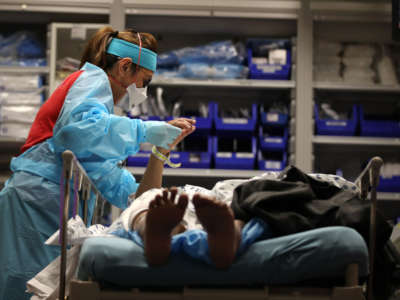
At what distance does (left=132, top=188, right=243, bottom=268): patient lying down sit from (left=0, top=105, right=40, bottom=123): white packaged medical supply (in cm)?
252

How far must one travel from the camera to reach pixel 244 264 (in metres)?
1.15

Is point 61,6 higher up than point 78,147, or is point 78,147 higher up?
point 61,6

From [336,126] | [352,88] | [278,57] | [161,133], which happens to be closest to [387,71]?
[352,88]

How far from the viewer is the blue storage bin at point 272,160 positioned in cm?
340

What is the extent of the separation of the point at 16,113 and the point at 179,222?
2.63m

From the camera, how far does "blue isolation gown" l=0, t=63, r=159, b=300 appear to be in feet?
5.87

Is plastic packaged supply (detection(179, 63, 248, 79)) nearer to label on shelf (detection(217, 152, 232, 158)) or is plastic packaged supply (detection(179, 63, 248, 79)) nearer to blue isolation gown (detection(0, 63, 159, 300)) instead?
label on shelf (detection(217, 152, 232, 158))

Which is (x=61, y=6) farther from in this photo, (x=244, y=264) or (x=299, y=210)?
(x=244, y=264)

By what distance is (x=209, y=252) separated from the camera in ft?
3.75

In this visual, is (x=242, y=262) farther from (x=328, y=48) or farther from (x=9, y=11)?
(x=9, y=11)

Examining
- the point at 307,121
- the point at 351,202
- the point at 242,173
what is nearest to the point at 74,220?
the point at 351,202

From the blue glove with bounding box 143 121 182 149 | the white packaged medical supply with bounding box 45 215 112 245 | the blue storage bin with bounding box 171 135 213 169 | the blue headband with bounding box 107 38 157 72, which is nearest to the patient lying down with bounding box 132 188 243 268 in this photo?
the white packaged medical supply with bounding box 45 215 112 245

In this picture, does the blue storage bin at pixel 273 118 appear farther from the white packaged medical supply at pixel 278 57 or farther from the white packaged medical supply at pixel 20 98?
the white packaged medical supply at pixel 20 98

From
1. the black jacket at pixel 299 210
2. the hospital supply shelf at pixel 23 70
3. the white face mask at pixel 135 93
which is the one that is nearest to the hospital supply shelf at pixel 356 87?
the white face mask at pixel 135 93
